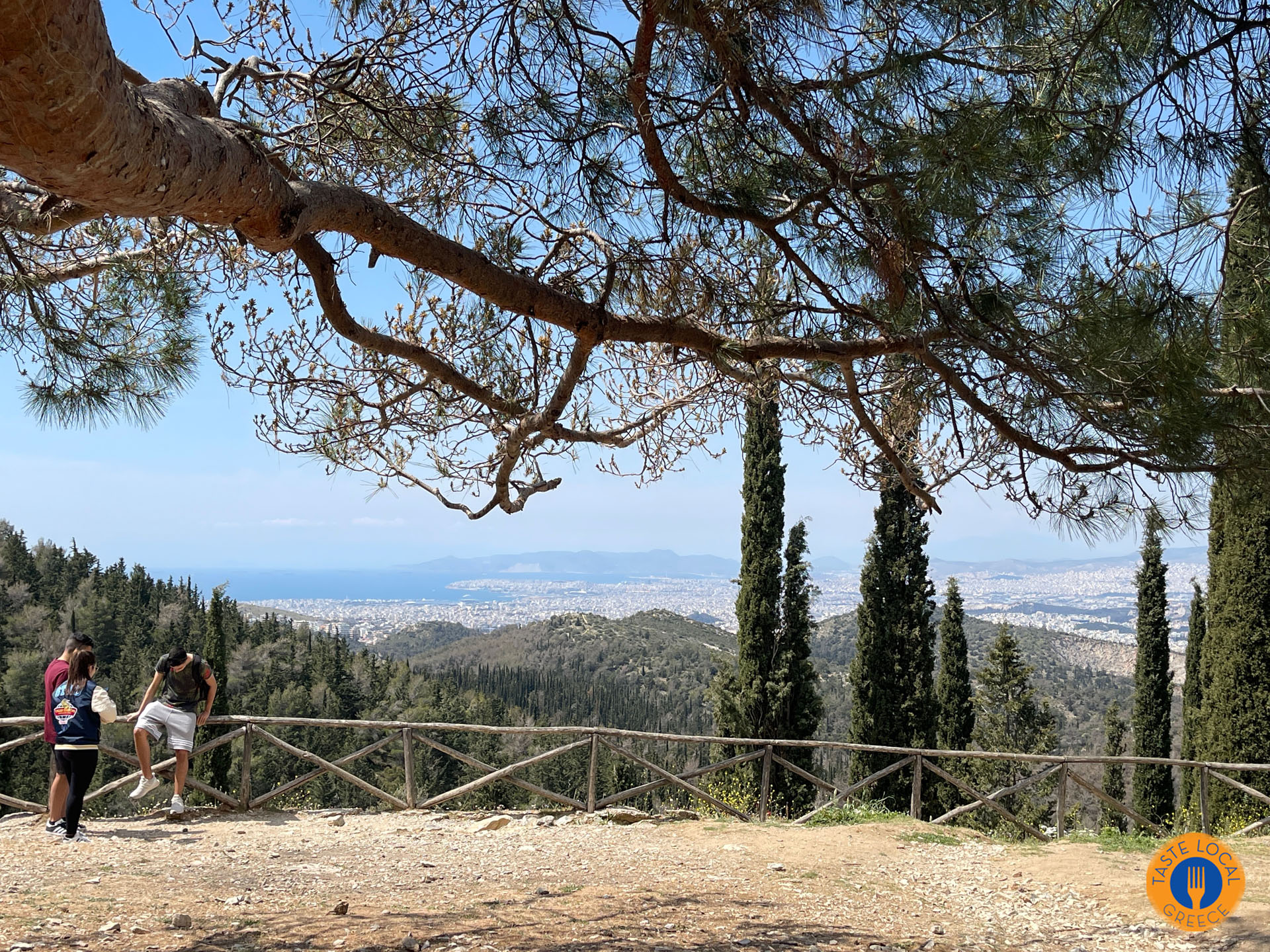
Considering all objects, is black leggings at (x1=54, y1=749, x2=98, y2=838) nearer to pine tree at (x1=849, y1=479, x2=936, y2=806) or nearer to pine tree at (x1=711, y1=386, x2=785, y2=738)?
pine tree at (x1=711, y1=386, x2=785, y2=738)

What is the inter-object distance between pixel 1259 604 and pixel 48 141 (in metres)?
13.8

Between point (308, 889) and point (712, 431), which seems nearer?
point (308, 889)

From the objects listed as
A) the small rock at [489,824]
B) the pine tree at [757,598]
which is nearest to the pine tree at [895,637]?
the pine tree at [757,598]

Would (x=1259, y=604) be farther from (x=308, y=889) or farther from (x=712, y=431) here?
(x=308, y=889)

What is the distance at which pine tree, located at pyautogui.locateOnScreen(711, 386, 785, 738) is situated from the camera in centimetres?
1557

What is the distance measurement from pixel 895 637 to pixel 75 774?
13.9 meters

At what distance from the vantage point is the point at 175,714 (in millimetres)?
6105

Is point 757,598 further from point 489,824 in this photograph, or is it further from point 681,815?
point 489,824

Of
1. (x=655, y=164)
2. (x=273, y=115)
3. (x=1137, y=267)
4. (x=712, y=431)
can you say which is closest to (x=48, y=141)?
(x=655, y=164)

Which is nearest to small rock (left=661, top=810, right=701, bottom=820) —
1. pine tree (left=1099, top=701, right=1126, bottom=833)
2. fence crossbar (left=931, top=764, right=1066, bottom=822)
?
fence crossbar (left=931, top=764, right=1066, bottom=822)

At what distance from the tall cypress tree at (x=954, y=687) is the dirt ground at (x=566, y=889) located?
12.2m

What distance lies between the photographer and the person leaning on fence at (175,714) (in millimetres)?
6051

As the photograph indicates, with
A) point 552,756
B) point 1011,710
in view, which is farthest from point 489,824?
point 1011,710

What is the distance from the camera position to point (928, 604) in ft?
56.4
